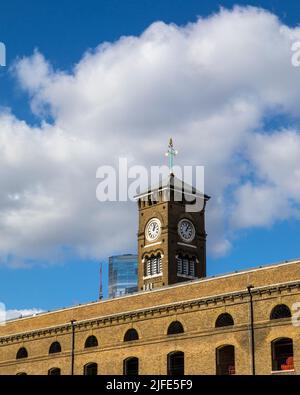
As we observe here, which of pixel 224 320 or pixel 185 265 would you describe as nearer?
pixel 224 320

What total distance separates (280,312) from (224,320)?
3.82m

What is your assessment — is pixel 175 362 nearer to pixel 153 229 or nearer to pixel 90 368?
pixel 90 368

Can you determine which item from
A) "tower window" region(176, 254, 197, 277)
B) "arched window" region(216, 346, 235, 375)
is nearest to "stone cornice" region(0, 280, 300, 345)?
"arched window" region(216, 346, 235, 375)

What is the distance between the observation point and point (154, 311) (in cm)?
4391

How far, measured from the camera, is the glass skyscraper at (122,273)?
15950 cm

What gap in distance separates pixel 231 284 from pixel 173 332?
5.00 metres

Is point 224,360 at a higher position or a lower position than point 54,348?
lower

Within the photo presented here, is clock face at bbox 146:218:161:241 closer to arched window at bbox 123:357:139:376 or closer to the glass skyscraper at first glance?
arched window at bbox 123:357:139:376

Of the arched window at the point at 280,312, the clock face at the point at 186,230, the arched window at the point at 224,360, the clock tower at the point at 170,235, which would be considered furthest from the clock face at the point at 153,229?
the arched window at the point at 280,312

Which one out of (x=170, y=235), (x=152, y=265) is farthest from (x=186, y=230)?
(x=152, y=265)

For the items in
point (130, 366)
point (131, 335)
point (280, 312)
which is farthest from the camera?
point (131, 335)

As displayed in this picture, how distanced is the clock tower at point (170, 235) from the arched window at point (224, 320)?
2243 cm

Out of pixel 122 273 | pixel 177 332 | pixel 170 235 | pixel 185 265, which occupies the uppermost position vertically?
pixel 122 273
